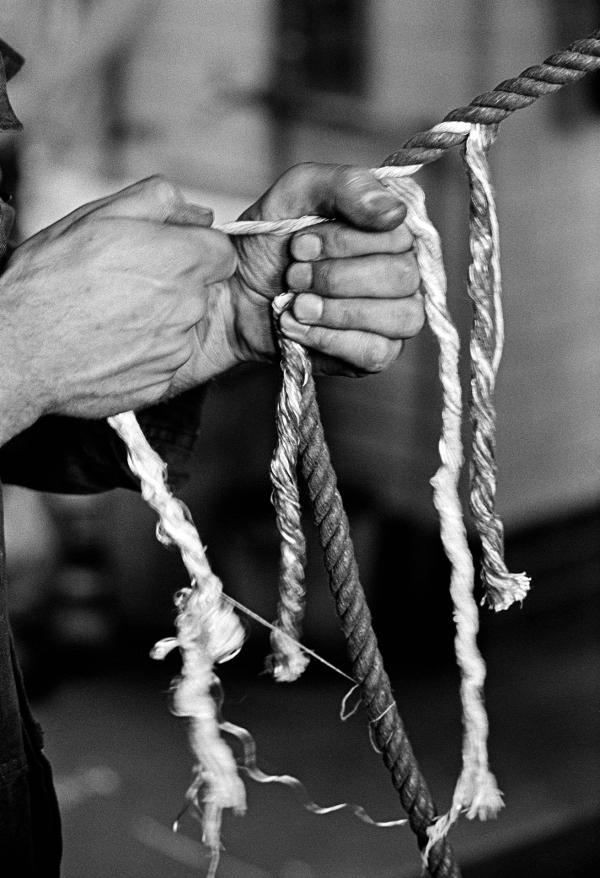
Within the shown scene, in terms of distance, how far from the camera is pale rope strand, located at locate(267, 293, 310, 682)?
2.10ft

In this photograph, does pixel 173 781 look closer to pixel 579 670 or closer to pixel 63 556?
pixel 63 556

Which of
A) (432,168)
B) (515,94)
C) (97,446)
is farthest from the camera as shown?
(432,168)

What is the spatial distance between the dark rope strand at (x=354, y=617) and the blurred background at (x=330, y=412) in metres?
1.46

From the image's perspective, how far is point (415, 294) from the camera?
667 mm

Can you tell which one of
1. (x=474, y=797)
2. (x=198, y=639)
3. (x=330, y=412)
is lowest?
(x=330, y=412)

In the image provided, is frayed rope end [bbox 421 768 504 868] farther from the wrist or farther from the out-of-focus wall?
the out-of-focus wall

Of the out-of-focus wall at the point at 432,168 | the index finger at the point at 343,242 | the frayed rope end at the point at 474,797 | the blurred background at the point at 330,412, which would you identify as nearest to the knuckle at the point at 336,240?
the index finger at the point at 343,242

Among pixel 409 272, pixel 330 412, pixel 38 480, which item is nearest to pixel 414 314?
pixel 409 272

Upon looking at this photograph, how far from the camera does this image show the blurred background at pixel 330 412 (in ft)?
7.48

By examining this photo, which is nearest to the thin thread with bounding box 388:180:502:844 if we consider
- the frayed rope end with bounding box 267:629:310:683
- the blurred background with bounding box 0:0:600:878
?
the frayed rope end with bounding box 267:629:310:683

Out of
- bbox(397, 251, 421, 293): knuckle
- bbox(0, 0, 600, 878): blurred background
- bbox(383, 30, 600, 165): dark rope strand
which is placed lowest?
bbox(0, 0, 600, 878): blurred background

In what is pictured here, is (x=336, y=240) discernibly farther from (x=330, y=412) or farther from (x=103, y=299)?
(x=330, y=412)

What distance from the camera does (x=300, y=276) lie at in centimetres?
65

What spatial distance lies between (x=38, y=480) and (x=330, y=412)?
177cm
